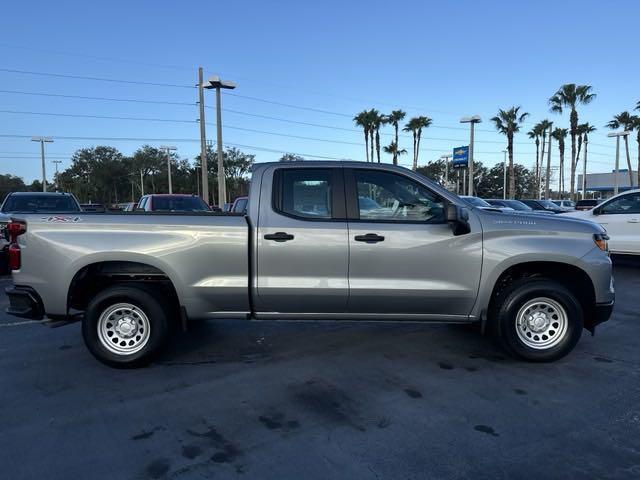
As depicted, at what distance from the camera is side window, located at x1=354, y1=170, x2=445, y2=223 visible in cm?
448

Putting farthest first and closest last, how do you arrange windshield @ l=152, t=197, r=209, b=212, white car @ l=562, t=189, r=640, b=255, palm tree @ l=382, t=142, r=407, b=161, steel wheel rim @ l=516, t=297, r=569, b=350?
palm tree @ l=382, t=142, r=407, b=161
windshield @ l=152, t=197, r=209, b=212
white car @ l=562, t=189, r=640, b=255
steel wheel rim @ l=516, t=297, r=569, b=350

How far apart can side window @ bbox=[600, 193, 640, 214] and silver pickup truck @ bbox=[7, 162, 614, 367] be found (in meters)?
6.74

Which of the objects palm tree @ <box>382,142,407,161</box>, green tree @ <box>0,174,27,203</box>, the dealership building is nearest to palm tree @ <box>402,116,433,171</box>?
palm tree @ <box>382,142,407,161</box>

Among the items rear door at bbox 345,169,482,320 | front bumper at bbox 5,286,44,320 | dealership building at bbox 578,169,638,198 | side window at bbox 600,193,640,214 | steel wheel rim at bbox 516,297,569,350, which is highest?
dealership building at bbox 578,169,638,198

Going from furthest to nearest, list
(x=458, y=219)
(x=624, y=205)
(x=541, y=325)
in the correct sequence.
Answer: (x=624, y=205), (x=541, y=325), (x=458, y=219)

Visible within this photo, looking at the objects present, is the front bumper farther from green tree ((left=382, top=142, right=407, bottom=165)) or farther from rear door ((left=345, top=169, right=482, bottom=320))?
green tree ((left=382, top=142, right=407, bottom=165))

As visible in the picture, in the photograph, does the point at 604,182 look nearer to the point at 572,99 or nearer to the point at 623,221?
the point at 572,99

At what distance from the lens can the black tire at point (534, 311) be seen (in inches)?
176

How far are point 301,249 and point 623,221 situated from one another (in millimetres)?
8736

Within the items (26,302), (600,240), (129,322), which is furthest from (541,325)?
(26,302)

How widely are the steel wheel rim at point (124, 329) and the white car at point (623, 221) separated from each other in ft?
29.8

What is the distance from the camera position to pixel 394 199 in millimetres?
4551

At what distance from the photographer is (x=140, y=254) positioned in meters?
4.29

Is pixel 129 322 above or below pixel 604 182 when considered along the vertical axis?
below
